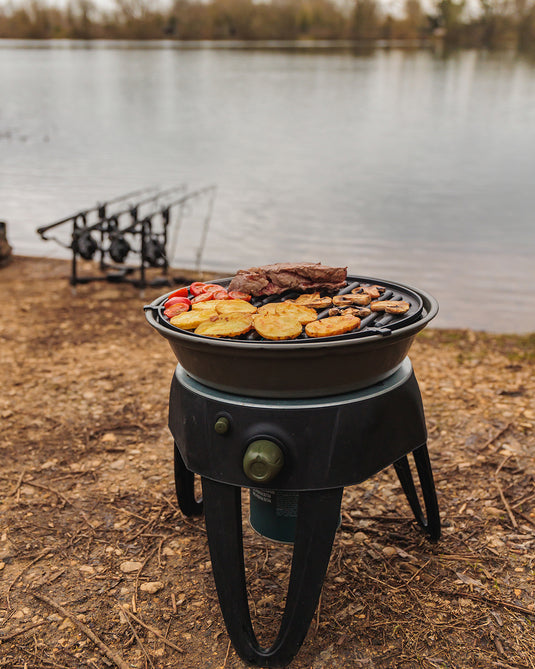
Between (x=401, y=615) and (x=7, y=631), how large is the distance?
1.53 m

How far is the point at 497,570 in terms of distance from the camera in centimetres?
263

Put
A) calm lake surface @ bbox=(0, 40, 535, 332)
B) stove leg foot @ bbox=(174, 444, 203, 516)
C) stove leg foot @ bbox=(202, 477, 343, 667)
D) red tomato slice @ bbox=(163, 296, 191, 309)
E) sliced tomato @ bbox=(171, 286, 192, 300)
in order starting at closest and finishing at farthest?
stove leg foot @ bbox=(202, 477, 343, 667) → red tomato slice @ bbox=(163, 296, 191, 309) → sliced tomato @ bbox=(171, 286, 192, 300) → stove leg foot @ bbox=(174, 444, 203, 516) → calm lake surface @ bbox=(0, 40, 535, 332)

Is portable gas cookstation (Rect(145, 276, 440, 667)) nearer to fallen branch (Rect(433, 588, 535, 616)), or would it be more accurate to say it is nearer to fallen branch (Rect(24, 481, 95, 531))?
fallen branch (Rect(433, 588, 535, 616))

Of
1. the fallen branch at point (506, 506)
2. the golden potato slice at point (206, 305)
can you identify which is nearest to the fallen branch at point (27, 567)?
the golden potato slice at point (206, 305)

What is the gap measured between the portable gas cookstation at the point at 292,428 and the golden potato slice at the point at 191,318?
0.07m

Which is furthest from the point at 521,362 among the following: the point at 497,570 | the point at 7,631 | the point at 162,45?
the point at 162,45

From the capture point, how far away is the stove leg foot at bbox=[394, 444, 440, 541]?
8.70ft

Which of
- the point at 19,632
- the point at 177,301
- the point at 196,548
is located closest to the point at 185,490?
the point at 196,548

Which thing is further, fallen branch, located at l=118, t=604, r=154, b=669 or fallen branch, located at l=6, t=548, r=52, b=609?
fallen branch, located at l=6, t=548, r=52, b=609

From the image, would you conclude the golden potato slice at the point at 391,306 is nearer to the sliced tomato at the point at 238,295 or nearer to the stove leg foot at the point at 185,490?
the sliced tomato at the point at 238,295

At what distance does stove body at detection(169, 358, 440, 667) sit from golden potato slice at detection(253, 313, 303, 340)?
216 mm

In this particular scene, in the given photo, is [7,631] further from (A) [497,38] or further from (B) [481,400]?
(A) [497,38]

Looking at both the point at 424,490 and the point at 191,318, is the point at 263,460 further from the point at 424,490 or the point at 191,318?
the point at 424,490

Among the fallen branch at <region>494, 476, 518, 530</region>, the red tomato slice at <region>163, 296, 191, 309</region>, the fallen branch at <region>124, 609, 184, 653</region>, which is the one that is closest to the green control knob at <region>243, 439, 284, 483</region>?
the red tomato slice at <region>163, 296, 191, 309</region>
